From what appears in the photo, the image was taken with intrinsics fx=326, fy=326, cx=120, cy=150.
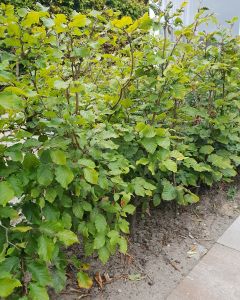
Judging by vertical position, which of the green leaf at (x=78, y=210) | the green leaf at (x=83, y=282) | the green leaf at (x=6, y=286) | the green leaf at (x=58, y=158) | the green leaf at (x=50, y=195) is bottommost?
the green leaf at (x=83, y=282)

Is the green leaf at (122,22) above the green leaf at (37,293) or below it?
above

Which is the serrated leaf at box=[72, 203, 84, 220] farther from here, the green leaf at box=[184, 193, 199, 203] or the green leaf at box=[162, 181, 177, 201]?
the green leaf at box=[184, 193, 199, 203]

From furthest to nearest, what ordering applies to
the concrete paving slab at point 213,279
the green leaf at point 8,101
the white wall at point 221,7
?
the white wall at point 221,7
the concrete paving slab at point 213,279
the green leaf at point 8,101

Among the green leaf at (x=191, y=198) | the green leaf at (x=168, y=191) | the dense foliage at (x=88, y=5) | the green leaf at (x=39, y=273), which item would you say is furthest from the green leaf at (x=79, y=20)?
the dense foliage at (x=88, y=5)

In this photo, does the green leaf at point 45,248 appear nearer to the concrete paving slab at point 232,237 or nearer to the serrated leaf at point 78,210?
the serrated leaf at point 78,210

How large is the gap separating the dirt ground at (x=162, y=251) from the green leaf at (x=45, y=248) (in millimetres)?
711

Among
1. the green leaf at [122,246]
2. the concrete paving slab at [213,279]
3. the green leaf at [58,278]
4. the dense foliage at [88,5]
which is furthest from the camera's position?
the dense foliage at [88,5]

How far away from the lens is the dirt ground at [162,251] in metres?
2.00

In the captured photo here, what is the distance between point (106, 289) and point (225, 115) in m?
1.81

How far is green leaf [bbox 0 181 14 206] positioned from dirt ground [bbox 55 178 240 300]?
3.14 feet

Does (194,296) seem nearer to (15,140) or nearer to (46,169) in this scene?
(46,169)

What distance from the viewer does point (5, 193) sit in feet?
4.17

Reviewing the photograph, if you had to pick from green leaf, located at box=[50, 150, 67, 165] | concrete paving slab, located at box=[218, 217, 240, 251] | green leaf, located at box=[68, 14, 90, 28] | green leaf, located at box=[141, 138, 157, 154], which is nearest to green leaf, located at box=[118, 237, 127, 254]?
green leaf, located at box=[141, 138, 157, 154]

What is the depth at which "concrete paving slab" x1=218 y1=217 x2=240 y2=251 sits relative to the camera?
2.50m
